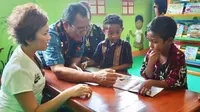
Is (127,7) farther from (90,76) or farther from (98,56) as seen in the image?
(90,76)

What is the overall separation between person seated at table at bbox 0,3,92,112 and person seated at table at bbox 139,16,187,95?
464 mm

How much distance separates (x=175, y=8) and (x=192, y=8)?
302 mm

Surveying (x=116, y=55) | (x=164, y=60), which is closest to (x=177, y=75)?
(x=164, y=60)

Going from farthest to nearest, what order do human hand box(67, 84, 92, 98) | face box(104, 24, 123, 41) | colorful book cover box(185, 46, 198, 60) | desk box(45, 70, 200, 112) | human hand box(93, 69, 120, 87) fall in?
colorful book cover box(185, 46, 198, 60)
face box(104, 24, 123, 41)
human hand box(93, 69, 120, 87)
human hand box(67, 84, 92, 98)
desk box(45, 70, 200, 112)

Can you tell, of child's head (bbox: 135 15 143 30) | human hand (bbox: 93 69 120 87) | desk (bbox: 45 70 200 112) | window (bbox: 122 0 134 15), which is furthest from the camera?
→ child's head (bbox: 135 15 143 30)

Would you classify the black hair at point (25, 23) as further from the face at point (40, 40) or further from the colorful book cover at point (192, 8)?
the colorful book cover at point (192, 8)

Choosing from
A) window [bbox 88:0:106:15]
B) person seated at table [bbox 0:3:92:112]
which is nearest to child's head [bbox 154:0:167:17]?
window [bbox 88:0:106:15]

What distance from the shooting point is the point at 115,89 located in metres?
1.13

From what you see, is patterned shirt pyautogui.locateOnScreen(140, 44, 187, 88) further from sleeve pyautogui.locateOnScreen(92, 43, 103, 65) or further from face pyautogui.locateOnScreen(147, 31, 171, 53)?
sleeve pyautogui.locateOnScreen(92, 43, 103, 65)

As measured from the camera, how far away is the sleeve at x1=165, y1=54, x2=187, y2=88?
43.9 inches

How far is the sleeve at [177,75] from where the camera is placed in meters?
1.11

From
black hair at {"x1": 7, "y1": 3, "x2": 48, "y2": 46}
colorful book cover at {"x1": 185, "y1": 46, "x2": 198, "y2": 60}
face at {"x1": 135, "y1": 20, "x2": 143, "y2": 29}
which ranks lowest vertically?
colorful book cover at {"x1": 185, "y1": 46, "x2": 198, "y2": 60}

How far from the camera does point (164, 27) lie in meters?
1.25

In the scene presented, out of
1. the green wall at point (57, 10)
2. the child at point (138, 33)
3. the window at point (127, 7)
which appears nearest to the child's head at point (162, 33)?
the green wall at point (57, 10)
